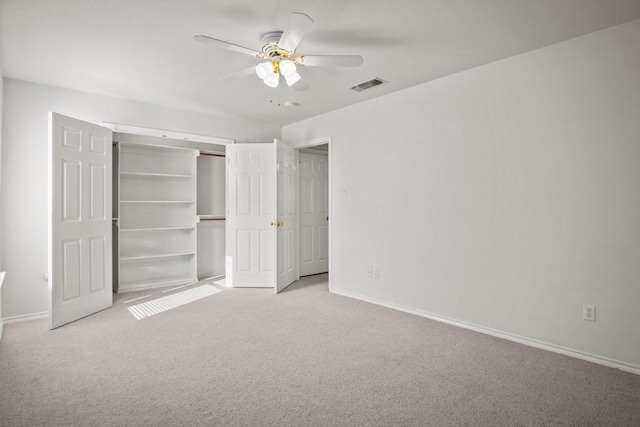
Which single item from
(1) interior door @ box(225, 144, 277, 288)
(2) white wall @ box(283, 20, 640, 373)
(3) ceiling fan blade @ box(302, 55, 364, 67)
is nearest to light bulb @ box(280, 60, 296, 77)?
(3) ceiling fan blade @ box(302, 55, 364, 67)

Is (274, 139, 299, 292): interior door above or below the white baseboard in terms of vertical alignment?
above

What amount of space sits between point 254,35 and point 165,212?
136 inches

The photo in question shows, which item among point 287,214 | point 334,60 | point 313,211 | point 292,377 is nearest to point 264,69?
Answer: point 334,60

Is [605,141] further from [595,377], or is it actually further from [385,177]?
[385,177]

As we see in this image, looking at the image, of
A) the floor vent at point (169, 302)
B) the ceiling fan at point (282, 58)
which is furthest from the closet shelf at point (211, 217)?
the ceiling fan at point (282, 58)

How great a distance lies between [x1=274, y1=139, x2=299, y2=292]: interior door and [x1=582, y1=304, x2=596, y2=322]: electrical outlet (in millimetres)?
3316

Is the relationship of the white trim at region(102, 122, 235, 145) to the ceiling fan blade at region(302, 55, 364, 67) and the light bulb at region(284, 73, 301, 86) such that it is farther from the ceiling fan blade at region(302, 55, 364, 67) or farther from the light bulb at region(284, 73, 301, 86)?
the ceiling fan blade at region(302, 55, 364, 67)

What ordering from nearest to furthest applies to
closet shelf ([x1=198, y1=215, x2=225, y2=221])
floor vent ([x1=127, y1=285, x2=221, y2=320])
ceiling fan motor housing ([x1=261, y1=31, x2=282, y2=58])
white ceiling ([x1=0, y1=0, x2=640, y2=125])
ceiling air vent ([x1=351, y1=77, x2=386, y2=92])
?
1. white ceiling ([x1=0, y1=0, x2=640, y2=125])
2. ceiling fan motor housing ([x1=261, y1=31, x2=282, y2=58])
3. ceiling air vent ([x1=351, y1=77, x2=386, y2=92])
4. floor vent ([x1=127, y1=285, x2=221, y2=320])
5. closet shelf ([x1=198, y1=215, x2=225, y2=221])

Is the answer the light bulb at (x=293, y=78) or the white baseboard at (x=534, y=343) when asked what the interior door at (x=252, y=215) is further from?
the light bulb at (x=293, y=78)

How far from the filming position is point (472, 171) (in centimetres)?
336

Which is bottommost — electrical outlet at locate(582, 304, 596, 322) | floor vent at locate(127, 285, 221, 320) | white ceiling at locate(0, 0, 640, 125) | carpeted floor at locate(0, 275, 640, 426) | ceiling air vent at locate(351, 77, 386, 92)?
carpeted floor at locate(0, 275, 640, 426)

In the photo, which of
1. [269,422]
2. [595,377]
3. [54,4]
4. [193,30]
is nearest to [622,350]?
[595,377]

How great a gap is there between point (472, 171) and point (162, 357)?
3175 mm

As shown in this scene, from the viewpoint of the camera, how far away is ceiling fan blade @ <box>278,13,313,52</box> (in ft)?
6.57
